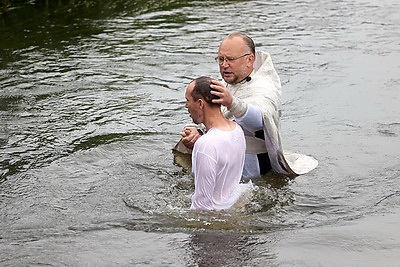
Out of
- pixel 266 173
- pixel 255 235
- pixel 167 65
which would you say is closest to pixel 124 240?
pixel 255 235

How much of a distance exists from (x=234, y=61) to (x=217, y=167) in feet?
4.24

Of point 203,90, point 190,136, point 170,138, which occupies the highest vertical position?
point 203,90

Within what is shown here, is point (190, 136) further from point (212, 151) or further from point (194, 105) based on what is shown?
point (212, 151)

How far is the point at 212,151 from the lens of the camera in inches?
261

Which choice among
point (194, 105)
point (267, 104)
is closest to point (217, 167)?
point (194, 105)

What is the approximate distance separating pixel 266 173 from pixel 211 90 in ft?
5.46

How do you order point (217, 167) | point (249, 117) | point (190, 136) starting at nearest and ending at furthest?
point (217, 167), point (249, 117), point (190, 136)

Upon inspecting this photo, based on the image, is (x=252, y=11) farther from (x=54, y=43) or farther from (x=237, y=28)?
(x=54, y=43)

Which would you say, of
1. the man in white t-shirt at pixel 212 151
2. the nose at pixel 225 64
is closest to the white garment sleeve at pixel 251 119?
the man in white t-shirt at pixel 212 151

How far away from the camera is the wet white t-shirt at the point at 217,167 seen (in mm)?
6621

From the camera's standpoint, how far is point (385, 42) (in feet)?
46.7

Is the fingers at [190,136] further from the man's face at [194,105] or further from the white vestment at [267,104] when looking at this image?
the man's face at [194,105]

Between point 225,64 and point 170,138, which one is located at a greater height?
point 225,64

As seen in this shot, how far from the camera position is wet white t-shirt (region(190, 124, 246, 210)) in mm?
6621
